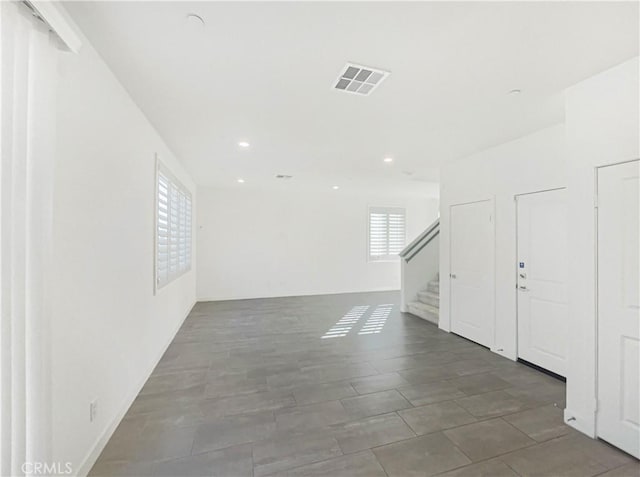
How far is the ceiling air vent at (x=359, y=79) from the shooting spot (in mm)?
2039

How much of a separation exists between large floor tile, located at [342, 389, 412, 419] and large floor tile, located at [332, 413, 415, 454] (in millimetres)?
83

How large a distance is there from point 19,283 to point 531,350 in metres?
4.35

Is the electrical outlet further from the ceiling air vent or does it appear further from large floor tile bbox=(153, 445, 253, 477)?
the ceiling air vent

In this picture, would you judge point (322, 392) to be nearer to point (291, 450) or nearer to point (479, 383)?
point (291, 450)

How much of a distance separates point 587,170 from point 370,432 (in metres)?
2.56

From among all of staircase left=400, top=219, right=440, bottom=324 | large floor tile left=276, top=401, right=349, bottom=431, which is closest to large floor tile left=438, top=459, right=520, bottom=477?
large floor tile left=276, top=401, right=349, bottom=431

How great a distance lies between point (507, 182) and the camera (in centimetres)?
354

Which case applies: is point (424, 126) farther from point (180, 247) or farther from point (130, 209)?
point (180, 247)

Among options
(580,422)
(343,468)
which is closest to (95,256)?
(343,468)

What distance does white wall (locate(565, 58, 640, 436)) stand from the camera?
6.50 ft

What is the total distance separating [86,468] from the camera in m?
1.75

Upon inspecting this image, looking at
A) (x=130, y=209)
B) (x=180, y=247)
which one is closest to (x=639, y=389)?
(x=130, y=209)

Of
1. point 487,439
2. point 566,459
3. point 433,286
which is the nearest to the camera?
point 566,459

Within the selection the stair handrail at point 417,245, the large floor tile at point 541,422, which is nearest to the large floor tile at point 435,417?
the large floor tile at point 541,422
